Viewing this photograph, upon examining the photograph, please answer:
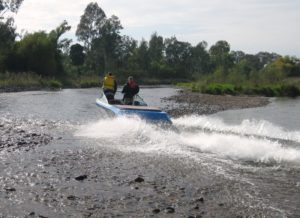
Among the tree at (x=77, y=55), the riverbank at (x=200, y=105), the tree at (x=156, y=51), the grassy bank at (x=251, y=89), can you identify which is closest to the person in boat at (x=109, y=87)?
the riverbank at (x=200, y=105)

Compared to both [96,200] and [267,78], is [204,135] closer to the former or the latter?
[96,200]

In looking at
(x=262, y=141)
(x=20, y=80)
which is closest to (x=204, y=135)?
(x=262, y=141)

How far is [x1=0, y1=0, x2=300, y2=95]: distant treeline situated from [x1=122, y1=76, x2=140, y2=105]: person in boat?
3563 cm

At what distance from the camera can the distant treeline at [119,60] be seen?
214 feet

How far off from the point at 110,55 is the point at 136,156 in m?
99.2

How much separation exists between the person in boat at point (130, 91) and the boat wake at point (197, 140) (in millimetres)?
2028

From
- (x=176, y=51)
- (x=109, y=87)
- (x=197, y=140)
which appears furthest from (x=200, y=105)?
(x=176, y=51)

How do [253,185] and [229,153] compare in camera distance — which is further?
[229,153]

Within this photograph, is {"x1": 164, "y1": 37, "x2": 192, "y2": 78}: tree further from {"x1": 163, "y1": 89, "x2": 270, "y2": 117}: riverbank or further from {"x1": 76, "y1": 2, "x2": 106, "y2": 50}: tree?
{"x1": 163, "y1": 89, "x2": 270, "y2": 117}: riverbank

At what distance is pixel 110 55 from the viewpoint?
365ft

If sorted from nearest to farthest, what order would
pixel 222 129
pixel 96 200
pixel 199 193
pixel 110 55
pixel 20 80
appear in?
1. pixel 96 200
2. pixel 199 193
3. pixel 222 129
4. pixel 20 80
5. pixel 110 55

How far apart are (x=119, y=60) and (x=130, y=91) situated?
93.7m

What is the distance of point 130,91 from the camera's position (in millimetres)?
22016

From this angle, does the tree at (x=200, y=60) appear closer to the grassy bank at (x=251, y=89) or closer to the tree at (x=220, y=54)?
the tree at (x=220, y=54)
